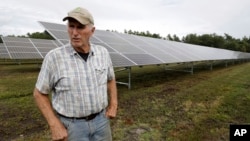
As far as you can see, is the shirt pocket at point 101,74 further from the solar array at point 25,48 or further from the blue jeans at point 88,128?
the solar array at point 25,48

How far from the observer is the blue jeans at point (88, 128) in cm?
199

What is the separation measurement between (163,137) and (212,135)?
959 mm

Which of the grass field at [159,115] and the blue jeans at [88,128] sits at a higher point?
the blue jeans at [88,128]

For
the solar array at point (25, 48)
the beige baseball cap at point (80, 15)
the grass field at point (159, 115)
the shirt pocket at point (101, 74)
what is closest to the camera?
the beige baseball cap at point (80, 15)

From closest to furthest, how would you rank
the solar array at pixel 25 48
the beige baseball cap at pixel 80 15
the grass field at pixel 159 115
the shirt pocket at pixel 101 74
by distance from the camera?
the beige baseball cap at pixel 80 15 → the shirt pocket at pixel 101 74 → the grass field at pixel 159 115 → the solar array at pixel 25 48

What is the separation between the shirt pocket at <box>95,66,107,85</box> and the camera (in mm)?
2084

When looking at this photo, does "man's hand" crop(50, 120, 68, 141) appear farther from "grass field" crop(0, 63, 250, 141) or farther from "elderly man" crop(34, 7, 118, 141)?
"grass field" crop(0, 63, 250, 141)

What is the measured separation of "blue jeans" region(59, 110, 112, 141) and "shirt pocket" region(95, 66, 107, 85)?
300 mm

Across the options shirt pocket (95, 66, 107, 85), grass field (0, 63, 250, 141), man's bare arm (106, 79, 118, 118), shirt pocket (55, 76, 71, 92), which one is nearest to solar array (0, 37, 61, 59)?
grass field (0, 63, 250, 141)

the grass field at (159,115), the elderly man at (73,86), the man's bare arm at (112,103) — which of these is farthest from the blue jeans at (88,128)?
the grass field at (159,115)

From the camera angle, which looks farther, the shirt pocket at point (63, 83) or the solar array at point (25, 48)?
the solar array at point (25, 48)

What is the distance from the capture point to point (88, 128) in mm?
2053

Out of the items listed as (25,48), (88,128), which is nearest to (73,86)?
(88,128)

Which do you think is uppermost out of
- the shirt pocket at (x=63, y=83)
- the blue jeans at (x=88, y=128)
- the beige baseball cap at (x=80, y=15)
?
the beige baseball cap at (x=80, y=15)
